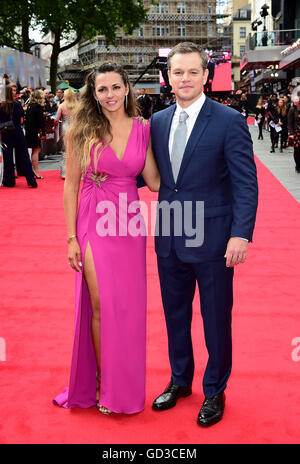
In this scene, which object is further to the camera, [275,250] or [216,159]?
[275,250]

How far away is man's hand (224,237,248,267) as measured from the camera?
276 cm

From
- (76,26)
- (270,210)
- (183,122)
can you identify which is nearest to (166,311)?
(183,122)

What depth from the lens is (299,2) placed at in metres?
33.8

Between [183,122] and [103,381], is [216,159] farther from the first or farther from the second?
[103,381]

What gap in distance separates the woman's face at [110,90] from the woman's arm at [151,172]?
0.28 meters

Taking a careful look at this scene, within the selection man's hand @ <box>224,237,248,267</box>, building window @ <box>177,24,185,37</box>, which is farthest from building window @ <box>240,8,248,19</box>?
man's hand @ <box>224,237,248,267</box>

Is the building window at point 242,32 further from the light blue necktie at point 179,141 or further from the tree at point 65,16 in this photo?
the light blue necktie at point 179,141

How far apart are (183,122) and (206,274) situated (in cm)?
76

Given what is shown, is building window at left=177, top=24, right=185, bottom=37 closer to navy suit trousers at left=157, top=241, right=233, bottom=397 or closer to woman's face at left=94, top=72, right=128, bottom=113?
woman's face at left=94, top=72, right=128, bottom=113

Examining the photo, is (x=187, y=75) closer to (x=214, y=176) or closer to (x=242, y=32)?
(x=214, y=176)

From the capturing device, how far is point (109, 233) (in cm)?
296

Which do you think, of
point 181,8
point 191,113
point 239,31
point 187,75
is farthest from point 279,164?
point 239,31

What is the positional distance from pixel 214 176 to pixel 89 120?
0.70 metres

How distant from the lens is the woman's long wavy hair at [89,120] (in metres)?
2.88
